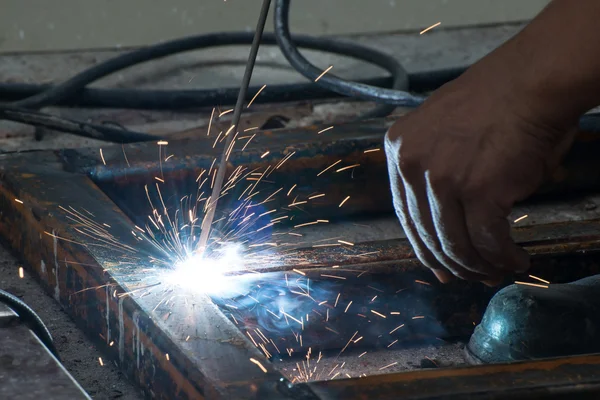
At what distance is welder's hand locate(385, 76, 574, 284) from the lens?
4.44 ft

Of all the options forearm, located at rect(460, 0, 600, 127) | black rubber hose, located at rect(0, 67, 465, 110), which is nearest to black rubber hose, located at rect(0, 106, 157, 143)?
black rubber hose, located at rect(0, 67, 465, 110)

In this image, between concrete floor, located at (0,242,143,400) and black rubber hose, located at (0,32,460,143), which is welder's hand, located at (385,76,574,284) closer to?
concrete floor, located at (0,242,143,400)

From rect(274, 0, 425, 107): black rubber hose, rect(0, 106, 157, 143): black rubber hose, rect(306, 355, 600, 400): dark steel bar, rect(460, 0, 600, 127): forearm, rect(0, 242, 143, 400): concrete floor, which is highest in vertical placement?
rect(460, 0, 600, 127): forearm

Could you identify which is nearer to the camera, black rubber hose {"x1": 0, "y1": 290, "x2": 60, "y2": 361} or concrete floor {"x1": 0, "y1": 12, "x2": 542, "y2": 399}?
black rubber hose {"x1": 0, "y1": 290, "x2": 60, "y2": 361}

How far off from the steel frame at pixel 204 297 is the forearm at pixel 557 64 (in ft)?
1.12

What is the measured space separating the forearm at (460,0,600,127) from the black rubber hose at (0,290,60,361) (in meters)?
0.78

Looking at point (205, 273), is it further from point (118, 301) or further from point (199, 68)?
point (199, 68)

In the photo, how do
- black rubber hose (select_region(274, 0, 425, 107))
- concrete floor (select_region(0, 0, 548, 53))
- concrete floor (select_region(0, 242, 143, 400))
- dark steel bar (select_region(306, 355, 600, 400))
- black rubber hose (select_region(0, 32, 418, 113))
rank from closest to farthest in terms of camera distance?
dark steel bar (select_region(306, 355, 600, 400)) < concrete floor (select_region(0, 242, 143, 400)) < black rubber hose (select_region(274, 0, 425, 107)) < black rubber hose (select_region(0, 32, 418, 113)) < concrete floor (select_region(0, 0, 548, 53))

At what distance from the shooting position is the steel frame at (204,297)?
1325mm

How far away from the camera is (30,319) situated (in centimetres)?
163

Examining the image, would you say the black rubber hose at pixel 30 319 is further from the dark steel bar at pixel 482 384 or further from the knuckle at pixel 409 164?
the knuckle at pixel 409 164

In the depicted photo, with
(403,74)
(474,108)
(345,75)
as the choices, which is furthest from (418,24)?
(474,108)

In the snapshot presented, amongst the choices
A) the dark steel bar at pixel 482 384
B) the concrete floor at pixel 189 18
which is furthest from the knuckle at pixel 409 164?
the concrete floor at pixel 189 18

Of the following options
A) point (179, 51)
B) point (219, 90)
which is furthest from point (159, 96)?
point (179, 51)
